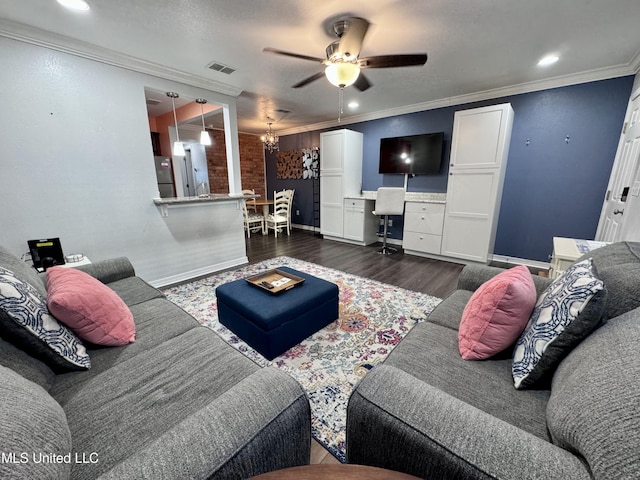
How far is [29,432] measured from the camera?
1.72 feet

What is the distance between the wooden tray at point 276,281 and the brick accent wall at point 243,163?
15.4 feet

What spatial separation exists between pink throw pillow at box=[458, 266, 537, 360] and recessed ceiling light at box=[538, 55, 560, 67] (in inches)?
112

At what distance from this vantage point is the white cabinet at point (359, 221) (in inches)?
190

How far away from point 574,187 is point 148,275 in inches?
213

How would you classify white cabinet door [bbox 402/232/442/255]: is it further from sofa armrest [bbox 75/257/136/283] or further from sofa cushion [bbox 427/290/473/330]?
sofa armrest [bbox 75/257/136/283]

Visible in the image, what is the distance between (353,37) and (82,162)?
274 centimetres

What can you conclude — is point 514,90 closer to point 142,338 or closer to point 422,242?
point 422,242

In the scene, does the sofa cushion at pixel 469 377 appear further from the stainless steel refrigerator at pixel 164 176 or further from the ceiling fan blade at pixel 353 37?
the stainless steel refrigerator at pixel 164 176

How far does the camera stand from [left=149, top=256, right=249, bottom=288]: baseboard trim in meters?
3.14

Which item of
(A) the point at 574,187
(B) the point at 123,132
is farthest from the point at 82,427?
(A) the point at 574,187

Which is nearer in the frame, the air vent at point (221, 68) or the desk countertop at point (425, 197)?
the air vent at point (221, 68)

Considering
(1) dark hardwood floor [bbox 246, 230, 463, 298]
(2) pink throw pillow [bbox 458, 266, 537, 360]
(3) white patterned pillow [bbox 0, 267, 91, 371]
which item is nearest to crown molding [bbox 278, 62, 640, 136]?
(1) dark hardwood floor [bbox 246, 230, 463, 298]

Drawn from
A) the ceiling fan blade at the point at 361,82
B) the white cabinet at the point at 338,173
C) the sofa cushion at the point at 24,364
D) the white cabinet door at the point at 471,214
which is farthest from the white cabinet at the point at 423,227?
the sofa cushion at the point at 24,364

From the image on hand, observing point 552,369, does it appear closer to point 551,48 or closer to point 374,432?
point 374,432
